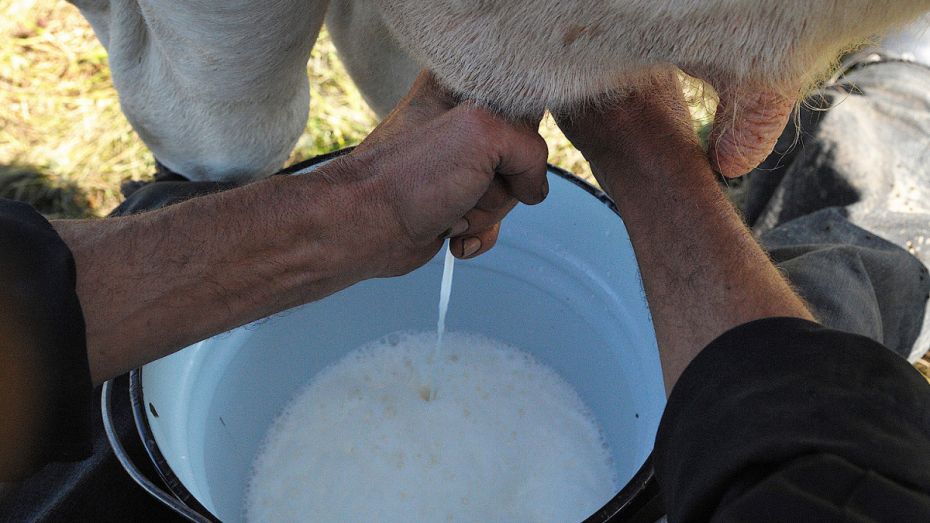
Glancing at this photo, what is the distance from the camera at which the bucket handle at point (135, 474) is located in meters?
0.67

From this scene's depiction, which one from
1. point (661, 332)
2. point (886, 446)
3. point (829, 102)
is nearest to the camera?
point (886, 446)

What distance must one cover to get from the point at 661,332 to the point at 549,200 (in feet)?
1.20

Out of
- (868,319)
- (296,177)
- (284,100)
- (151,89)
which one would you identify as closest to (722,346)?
(296,177)

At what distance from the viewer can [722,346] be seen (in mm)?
604

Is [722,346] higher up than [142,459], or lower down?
higher up

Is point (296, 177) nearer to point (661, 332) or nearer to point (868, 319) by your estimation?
point (661, 332)

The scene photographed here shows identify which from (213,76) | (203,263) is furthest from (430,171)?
(213,76)

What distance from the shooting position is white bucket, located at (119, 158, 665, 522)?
0.92m

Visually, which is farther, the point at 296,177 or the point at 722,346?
the point at 296,177

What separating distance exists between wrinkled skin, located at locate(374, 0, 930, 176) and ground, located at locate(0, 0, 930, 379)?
0.88m

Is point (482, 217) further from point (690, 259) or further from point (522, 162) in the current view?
point (690, 259)

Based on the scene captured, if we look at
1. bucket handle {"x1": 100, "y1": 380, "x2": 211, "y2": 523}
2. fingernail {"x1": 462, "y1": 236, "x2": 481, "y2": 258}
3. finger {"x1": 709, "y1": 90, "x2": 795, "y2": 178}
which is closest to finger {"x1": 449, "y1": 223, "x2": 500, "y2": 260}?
fingernail {"x1": 462, "y1": 236, "x2": 481, "y2": 258}

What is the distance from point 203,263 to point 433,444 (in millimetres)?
503

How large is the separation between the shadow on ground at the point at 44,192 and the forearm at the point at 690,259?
3.96ft
